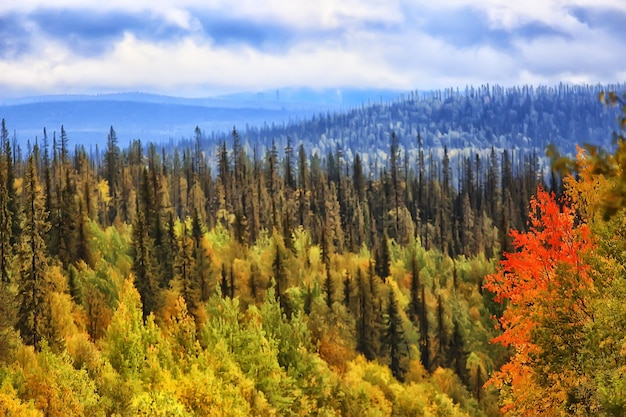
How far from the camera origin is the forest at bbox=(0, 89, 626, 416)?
21328 millimetres

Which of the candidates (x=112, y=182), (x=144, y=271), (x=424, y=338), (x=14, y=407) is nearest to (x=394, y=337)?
(x=424, y=338)

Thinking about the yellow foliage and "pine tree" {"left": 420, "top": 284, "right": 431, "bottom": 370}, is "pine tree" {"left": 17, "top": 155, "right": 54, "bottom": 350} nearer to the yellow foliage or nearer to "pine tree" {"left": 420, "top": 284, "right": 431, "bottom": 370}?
the yellow foliage

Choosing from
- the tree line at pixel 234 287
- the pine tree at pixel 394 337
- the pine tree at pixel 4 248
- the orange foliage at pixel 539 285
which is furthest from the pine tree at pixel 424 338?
the orange foliage at pixel 539 285

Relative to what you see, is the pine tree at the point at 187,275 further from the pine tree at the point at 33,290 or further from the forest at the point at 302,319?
the pine tree at the point at 33,290

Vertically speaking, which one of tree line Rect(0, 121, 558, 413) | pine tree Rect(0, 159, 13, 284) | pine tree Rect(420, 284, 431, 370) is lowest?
pine tree Rect(420, 284, 431, 370)

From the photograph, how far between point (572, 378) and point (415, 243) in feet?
252

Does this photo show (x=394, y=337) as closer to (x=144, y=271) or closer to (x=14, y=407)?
(x=144, y=271)

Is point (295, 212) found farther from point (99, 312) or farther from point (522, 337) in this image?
point (522, 337)

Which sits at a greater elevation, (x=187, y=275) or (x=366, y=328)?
(x=187, y=275)

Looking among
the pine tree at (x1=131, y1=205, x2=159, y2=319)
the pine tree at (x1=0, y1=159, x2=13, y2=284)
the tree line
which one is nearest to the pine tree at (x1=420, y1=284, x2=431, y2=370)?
the tree line

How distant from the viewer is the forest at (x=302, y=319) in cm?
2133

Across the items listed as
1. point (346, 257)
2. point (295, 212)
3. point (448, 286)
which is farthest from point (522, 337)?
point (295, 212)

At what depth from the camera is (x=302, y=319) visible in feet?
189

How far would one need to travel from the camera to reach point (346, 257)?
87.2 m
